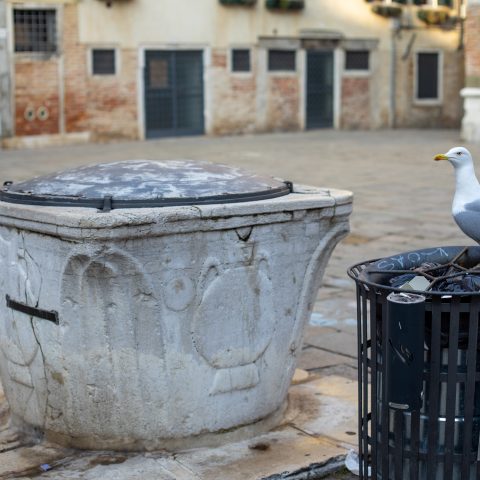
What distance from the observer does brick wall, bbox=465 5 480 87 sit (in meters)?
19.8

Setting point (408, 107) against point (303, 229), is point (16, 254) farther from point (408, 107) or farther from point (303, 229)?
point (408, 107)

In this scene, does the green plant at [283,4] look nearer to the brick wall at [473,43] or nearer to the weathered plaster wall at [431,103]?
the weathered plaster wall at [431,103]

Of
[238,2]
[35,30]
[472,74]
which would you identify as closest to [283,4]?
[238,2]

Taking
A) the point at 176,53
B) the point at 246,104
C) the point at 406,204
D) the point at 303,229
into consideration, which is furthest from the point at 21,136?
the point at 303,229

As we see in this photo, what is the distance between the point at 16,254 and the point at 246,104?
62.9 ft

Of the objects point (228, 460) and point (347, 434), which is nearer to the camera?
point (228, 460)

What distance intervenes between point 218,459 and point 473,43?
17216mm

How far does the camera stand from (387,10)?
2488cm

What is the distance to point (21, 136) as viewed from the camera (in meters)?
19.2

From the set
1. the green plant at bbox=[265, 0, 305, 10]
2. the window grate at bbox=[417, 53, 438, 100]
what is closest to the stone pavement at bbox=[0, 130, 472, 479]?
the window grate at bbox=[417, 53, 438, 100]

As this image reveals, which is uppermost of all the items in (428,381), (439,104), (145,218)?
(145,218)

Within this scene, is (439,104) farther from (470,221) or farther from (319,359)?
(470,221)

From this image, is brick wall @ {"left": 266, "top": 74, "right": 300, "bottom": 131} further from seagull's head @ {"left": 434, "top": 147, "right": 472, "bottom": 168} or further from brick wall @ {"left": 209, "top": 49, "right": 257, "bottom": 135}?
seagull's head @ {"left": 434, "top": 147, "right": 472, "bottom": 168}

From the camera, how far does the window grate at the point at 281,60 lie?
23.3 m
